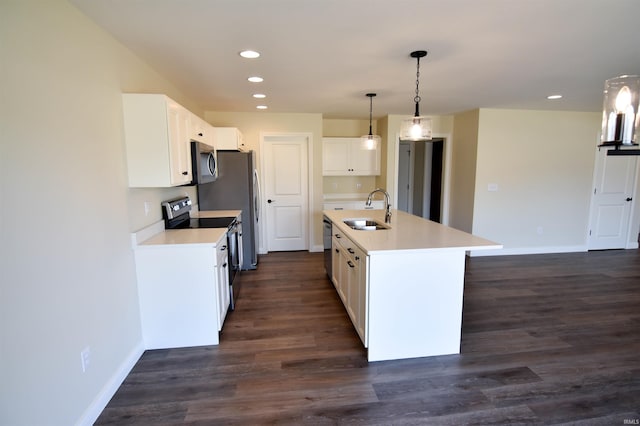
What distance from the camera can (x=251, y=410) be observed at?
1.99 m

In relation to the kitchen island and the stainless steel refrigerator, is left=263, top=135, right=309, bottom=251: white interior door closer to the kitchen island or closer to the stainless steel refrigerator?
the stainless steel refrigerator

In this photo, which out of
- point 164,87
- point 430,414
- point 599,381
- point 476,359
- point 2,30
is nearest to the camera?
point 2,30

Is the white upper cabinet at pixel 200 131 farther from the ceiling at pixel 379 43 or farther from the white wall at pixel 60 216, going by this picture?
the white wall at pixel 60 216

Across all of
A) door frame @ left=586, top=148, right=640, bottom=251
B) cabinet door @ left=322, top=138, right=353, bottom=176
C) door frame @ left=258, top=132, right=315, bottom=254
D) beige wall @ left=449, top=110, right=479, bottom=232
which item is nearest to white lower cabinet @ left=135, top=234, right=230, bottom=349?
door frame @ left=258, top=132, right=315, bottom=254

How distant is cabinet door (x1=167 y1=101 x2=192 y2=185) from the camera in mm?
2508

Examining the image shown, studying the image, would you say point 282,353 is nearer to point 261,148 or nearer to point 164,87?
point 164,87

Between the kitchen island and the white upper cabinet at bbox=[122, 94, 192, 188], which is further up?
the white upper cabinet at bbox=[122, 94, 192, 188]

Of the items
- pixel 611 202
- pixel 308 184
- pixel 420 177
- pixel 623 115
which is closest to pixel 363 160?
pixel 308 184

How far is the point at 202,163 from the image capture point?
354cm

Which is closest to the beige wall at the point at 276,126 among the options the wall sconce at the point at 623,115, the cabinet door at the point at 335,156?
the cabinet door at the point at 335,156

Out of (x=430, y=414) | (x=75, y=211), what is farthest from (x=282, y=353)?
(x=75, y=211)

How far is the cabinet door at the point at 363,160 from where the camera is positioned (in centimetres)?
592

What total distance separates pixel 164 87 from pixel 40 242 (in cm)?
222

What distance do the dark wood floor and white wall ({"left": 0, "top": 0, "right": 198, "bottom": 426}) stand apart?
1.54ft
